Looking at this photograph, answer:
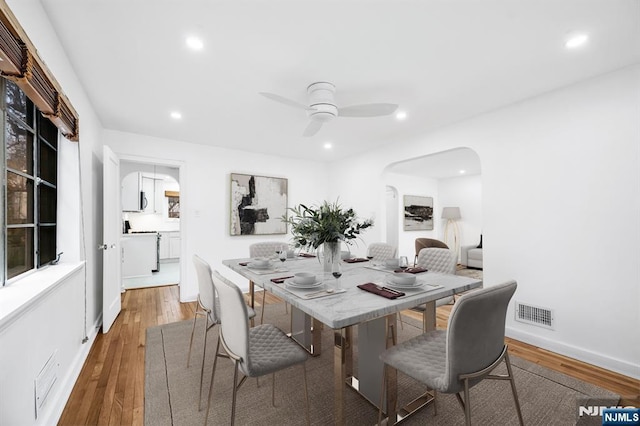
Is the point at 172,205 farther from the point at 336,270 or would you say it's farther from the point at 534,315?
the point at 534,315

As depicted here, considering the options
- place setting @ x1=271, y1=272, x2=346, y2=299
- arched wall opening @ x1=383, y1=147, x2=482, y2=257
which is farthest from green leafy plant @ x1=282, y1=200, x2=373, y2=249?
arched wall opening @ x1=383, y1=147, x2=482, y2=257

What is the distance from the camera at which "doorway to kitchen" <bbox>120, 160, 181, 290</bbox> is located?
5.32 m

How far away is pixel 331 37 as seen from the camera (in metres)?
1.84

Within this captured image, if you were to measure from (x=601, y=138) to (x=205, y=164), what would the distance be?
4.67 meters

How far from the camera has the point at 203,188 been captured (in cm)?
438

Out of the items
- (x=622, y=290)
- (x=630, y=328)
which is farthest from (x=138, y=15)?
(x=630, y=328)

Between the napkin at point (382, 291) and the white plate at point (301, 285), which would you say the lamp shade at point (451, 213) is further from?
the white plate at point (301, 285)

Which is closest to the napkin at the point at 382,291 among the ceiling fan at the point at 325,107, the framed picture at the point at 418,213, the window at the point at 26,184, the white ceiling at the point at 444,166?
the ceiling fan at the point at 325,107

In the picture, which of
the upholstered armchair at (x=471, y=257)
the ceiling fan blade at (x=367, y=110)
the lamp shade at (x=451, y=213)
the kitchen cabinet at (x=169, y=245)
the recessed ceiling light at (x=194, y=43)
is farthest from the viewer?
the kitchen cabinet at (x=169, y=245)

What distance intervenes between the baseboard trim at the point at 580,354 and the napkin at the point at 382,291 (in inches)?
81.7

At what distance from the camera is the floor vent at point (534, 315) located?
102 inches

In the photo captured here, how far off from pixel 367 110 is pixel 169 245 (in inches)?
283

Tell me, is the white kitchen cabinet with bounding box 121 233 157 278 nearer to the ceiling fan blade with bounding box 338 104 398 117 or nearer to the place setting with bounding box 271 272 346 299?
the place setting with bounding box 271 272 346 299

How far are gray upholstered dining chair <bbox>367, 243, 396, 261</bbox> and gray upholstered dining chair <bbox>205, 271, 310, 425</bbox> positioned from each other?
1.70m
